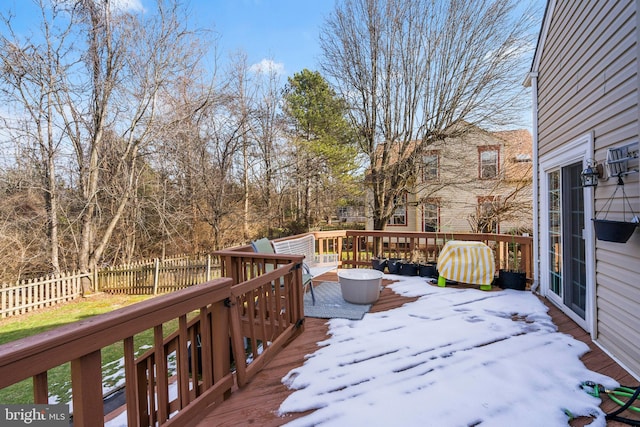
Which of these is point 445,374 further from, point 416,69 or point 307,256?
point 416,69

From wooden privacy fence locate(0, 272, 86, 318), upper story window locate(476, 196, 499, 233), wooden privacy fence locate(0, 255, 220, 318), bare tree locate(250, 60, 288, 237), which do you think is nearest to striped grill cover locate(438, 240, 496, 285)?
upper story window locate(476, 196, 499, 233)

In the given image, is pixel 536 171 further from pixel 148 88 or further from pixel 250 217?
pixel 148 88

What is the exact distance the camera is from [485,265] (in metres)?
4.27

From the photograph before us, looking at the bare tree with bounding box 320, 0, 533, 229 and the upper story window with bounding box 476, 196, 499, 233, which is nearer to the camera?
the bare tree with bounding box 320, 0, 533, 229

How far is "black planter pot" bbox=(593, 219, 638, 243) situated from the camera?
2.10m

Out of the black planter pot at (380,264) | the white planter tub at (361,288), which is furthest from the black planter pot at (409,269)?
the white planter tub at (361,288)

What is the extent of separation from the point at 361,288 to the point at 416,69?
6.61 metres

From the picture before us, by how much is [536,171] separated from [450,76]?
4665 mm

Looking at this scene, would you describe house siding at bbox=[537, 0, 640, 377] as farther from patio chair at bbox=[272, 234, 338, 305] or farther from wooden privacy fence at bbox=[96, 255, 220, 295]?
wooden privacy fence at bbox=[96, 255, 220, 295]

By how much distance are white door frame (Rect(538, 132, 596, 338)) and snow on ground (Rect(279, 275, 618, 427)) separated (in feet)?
0.98

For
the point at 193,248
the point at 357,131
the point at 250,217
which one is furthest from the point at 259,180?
the point at 357,131

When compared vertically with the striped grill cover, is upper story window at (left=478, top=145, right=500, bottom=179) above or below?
above

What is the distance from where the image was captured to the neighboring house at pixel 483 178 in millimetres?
8711

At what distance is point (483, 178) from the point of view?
9.20 meters
